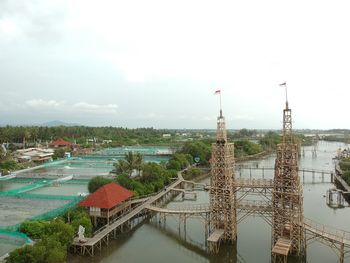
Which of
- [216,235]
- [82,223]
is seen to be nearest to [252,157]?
[216,235]

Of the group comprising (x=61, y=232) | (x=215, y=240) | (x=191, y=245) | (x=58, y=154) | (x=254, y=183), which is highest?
(x=254, y=183)

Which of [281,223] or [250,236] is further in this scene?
[250,236]

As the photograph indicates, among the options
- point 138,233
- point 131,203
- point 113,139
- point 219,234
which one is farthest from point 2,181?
point 113,139

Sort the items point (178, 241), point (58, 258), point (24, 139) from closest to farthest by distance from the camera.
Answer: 1. point (58, 258)
2. point (178, 241)
3. point (24, 139)

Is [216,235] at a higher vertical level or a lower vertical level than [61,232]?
lower

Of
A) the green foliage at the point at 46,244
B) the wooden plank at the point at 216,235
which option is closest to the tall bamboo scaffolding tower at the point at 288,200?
the wooden plank at the point at 216,235

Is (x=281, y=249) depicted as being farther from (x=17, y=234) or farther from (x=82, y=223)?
(x=17, y=234)

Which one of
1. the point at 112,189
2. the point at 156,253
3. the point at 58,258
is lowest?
the point at 156,253

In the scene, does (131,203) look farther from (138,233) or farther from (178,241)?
(178,241)
